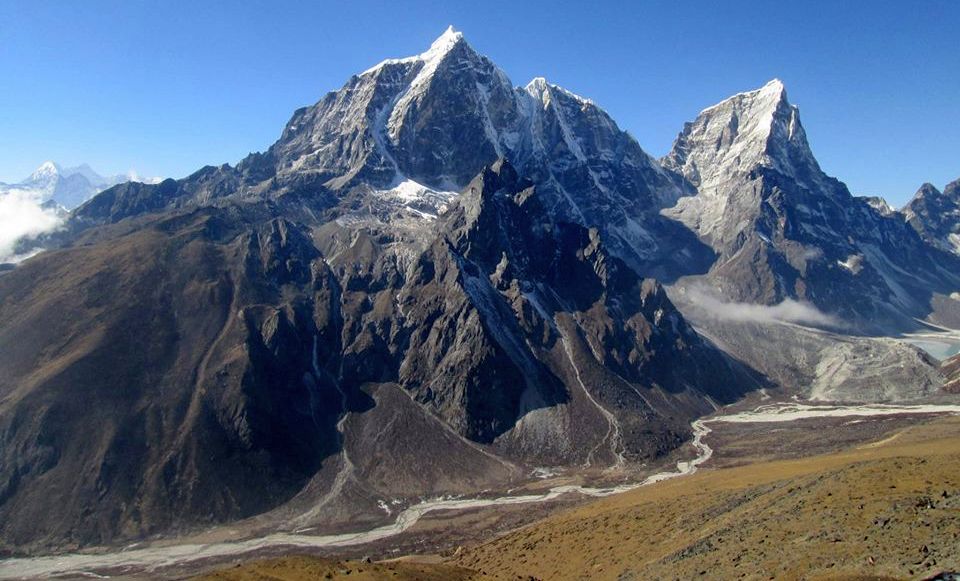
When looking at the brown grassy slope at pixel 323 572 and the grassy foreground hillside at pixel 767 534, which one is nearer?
the grassy foreground hillside at pixel 767 534

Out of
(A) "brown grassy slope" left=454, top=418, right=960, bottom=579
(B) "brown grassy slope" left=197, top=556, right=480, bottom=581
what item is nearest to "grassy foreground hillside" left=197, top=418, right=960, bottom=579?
(A) "brown grassy slope" left=454, top=418, right=960, bottom=579

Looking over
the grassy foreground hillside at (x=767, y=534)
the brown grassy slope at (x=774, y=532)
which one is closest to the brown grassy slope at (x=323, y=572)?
the grassy foreground hillside at (x=767, y=534)

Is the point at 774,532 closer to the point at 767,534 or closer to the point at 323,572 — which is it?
the point at 767,534

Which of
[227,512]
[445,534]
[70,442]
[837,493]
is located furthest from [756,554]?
[70,442]

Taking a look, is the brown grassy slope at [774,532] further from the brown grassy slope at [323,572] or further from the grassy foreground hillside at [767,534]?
the brown grassy slope at [323,572]

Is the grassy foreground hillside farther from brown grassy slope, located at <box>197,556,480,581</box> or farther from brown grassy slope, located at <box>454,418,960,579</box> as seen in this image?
brown grassy slope, located at <box>197,556,480,581</box>

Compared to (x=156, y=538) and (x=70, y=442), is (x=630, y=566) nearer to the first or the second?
(x=156, y=538)
